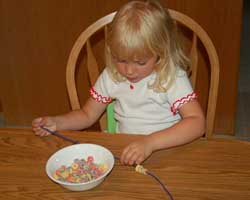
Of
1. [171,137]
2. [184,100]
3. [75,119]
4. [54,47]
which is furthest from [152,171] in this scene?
[54,47]

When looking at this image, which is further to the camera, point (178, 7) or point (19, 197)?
point (178, 7)

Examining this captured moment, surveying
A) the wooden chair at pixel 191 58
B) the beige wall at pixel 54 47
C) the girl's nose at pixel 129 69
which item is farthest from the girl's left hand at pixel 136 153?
the beige wall at pixel 54 47

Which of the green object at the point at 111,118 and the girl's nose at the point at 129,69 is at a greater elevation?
the girl's nose at the point at 129,69

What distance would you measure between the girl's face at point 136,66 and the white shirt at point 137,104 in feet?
0.27

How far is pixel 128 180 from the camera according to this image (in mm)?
937

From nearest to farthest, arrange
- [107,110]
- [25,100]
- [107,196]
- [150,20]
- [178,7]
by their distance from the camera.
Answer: [107,196], [150,20], [107,110], [178,7], [25,100]

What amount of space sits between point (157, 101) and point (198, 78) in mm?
965

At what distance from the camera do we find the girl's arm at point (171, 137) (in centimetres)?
99

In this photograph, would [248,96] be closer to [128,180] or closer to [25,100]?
[25,100]

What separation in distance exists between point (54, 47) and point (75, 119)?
40.5 inches

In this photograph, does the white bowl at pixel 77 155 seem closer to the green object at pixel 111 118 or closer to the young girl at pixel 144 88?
the young girl at pixel 144 88

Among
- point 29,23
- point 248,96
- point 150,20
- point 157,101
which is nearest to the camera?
point 150,20

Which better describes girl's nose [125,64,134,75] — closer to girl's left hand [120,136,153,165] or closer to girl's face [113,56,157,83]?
girl's face [113,56,157,83]

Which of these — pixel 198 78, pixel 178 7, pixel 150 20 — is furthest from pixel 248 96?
pixel 150 20
